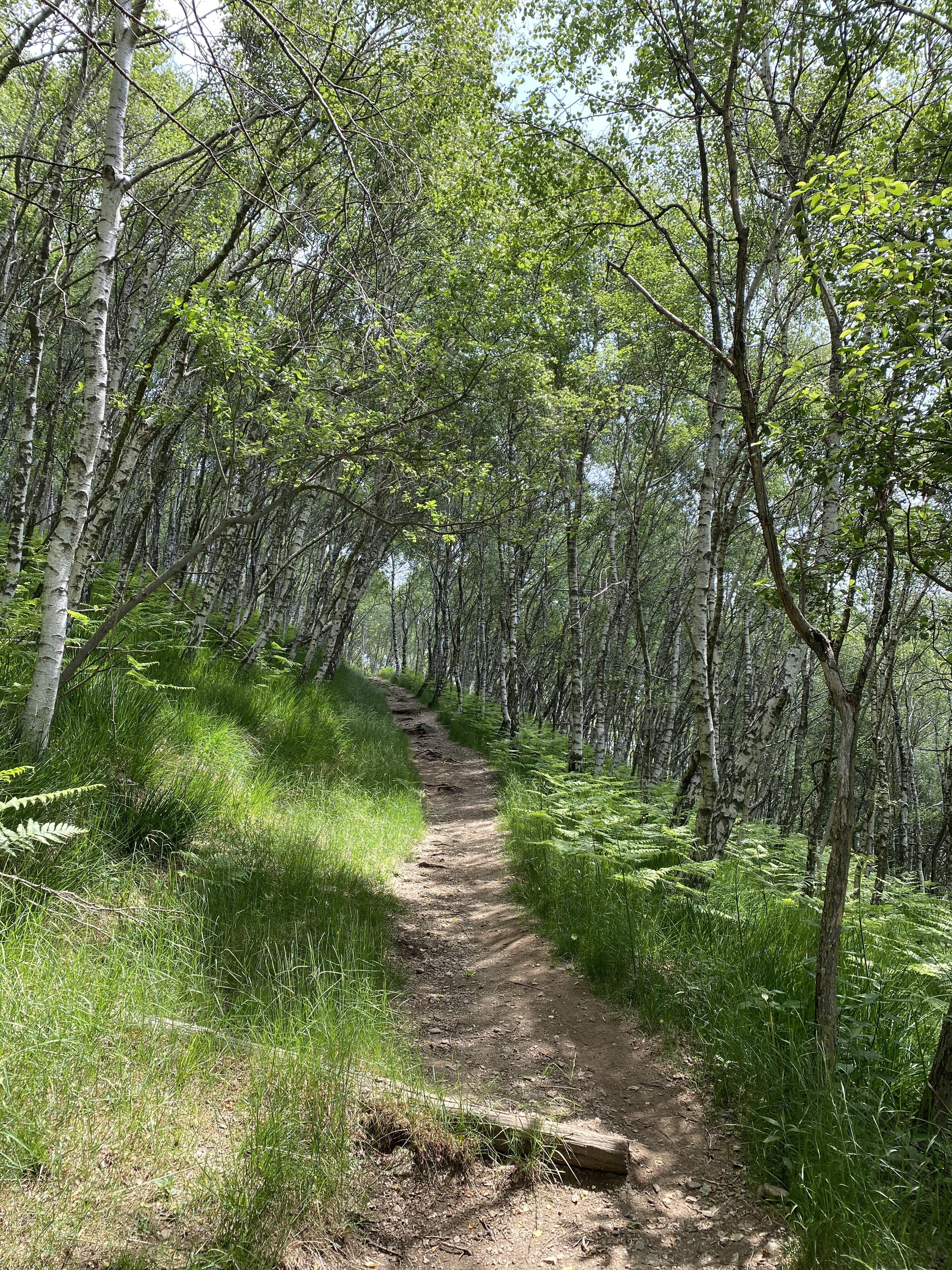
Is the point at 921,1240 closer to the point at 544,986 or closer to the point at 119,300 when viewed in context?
the point at 544,986

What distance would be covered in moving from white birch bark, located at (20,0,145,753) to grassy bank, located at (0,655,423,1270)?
375mm

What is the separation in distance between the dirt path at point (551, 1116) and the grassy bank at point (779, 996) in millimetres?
200

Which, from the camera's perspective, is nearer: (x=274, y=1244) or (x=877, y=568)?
(x=274, y=1244)

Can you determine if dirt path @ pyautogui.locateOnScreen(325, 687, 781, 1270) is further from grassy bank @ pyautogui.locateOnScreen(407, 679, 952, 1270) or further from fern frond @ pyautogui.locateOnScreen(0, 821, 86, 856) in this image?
fern frond @ pyautogui.locateOnScreen(0, 821, 86, 856)

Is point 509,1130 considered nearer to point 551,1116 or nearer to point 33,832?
point 551,1116

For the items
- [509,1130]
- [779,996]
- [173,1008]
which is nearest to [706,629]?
[779,996]

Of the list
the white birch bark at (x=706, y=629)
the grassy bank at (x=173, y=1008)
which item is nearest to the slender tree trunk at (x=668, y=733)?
the white birch bark at (x=706, y=629)

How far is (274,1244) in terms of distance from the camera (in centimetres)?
203

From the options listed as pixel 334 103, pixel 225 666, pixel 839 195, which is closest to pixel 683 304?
pixel 334 103

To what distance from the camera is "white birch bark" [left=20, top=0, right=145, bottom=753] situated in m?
3.79

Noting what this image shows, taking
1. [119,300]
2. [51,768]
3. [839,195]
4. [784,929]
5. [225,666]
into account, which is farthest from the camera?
[119,300]

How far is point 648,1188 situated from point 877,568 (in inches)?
175

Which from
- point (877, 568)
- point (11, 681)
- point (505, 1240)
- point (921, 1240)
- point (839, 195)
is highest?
point (839, 195)

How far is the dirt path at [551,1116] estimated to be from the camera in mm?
2369
